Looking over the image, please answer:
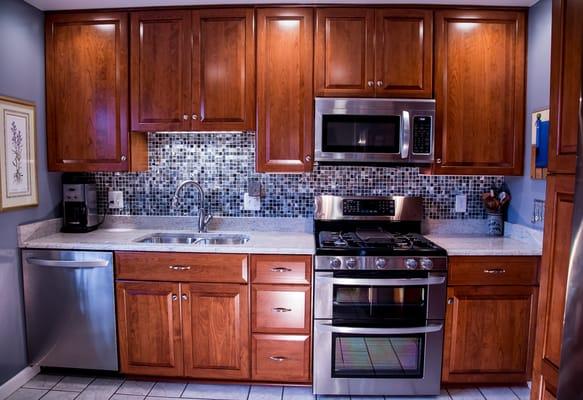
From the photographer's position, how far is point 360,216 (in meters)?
2.56

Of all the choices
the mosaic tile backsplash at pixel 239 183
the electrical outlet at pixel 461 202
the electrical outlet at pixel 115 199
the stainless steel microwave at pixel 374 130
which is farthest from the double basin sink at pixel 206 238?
the electrical outlet at pixel 461 202

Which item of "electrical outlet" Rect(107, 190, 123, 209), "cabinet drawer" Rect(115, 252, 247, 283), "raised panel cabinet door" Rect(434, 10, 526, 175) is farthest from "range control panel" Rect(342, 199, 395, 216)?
"electrical outlet" Rect(107, 190, 123, 209)

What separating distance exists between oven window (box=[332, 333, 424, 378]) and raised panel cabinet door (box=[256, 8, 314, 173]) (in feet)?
3.57

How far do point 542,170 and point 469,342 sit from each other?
1.07 m

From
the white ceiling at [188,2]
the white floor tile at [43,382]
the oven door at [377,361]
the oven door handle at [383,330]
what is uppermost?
the white ceiling at [188,2]

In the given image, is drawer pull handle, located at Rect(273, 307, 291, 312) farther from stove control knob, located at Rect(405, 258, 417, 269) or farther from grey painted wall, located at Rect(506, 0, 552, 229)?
grey painted wall, located at Rect(506, 0, 552, 229)

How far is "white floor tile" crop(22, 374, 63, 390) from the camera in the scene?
87.0 inches

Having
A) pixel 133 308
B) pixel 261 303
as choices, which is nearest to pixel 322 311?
pixel 261 303

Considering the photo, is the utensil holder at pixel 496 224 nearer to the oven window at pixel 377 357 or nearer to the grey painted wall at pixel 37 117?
the oven window at pixel 377 357

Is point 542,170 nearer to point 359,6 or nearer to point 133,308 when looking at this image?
point 359,6

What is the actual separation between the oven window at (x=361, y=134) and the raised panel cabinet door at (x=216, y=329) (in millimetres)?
1026

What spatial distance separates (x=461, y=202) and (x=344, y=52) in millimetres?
1299

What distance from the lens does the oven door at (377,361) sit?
2074 mm

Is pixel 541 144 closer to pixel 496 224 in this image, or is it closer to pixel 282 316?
pixel 496 224
